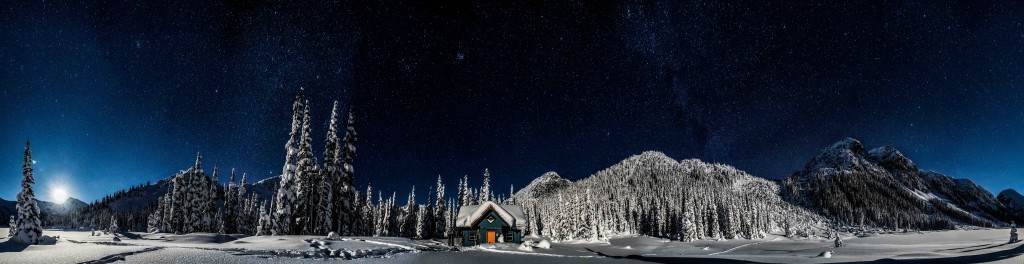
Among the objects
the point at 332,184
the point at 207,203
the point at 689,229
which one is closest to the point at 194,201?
the point at 207,203

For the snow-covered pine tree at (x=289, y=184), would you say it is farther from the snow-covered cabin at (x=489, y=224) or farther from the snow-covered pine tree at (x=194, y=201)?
the snow-covered pine tree at (x=194, y=201)

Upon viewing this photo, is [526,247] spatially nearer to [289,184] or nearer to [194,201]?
[289,184]

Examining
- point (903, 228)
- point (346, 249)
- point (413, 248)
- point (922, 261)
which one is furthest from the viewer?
point (903, 228)

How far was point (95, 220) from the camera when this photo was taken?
180 m

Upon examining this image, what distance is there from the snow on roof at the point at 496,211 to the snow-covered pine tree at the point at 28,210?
37.1 metres

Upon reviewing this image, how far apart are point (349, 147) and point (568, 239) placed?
5743 cm

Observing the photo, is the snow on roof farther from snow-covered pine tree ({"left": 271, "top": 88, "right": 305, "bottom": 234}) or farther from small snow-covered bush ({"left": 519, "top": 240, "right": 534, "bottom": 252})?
snow-covered pine tree ({"left": 271, "top": 88, "right": 305, "bottom": 234})

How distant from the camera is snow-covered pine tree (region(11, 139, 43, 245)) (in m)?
20.4

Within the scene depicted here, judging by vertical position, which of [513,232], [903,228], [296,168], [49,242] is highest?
[296,168]

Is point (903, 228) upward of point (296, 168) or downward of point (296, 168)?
downward

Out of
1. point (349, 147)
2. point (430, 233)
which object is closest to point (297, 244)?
point (349, 147)

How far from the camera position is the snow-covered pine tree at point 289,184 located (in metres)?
36.0

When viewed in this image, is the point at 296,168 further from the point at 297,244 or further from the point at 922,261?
the point at 922,261

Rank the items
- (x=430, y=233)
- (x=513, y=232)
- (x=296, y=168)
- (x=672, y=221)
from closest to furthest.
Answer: (x=296, y=168) < (x=513, y=232) < (x=430, y=233) < (x=672, y=221)
